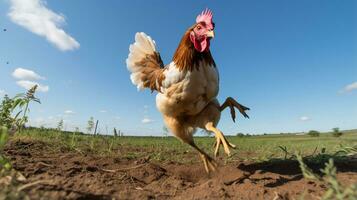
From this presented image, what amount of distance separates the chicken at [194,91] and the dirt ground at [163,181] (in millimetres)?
480

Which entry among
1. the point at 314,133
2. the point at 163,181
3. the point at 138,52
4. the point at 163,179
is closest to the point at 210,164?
the point at 163,179

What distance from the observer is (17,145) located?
506cm

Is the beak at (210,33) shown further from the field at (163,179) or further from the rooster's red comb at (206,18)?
the field at (163,179)

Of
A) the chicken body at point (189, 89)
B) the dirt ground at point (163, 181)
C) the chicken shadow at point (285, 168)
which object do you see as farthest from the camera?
the chicken body at point (189, 89)

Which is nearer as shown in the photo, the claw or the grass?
the claw

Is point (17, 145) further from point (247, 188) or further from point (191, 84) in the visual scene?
point (247, 188)

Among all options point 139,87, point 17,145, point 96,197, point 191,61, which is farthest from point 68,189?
point 139,87

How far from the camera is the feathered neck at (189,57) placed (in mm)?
4154

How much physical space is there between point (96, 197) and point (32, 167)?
1165mm

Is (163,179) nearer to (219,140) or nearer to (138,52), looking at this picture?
(219,140)

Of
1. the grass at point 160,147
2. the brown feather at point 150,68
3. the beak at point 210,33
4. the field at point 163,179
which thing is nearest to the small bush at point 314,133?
the grass at point 160,147

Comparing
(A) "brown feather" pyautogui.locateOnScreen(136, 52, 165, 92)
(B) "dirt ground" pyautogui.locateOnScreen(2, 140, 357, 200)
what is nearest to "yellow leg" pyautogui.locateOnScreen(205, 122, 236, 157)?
(B) "dirt ground" pyautogui.locateOnScreen(2, 140, 357, 200)

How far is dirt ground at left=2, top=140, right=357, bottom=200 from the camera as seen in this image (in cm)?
202

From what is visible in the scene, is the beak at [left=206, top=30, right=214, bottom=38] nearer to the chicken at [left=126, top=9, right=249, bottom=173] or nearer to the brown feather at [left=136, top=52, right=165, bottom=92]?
the chicken at [left=126, top=9, right=249, bottom=173]
